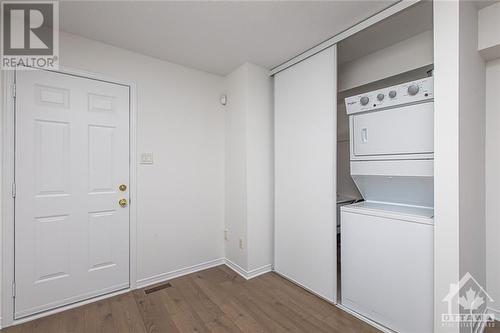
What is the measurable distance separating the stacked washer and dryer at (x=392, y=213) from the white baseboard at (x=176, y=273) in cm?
156

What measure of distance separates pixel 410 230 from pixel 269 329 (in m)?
1.27

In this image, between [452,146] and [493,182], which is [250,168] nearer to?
[452,146]

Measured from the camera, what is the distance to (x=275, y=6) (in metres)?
1.71

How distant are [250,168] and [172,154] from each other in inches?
35.4

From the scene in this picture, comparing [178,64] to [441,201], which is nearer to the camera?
[441,201]

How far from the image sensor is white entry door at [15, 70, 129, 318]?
1.86 m

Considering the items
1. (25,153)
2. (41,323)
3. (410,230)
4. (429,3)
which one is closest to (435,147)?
(410,230)

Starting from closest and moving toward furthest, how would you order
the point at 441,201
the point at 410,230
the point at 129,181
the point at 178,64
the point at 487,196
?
the point at 441,201, the point at 410,230, the point at 487,196, the point at 129,181, the point at 178,64

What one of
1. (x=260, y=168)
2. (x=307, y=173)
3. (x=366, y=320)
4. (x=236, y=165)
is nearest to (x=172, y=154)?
(x=236, y=165)

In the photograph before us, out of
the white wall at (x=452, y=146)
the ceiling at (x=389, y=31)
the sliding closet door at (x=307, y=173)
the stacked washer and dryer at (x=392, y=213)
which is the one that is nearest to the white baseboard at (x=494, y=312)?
the white wall at (x=452, y=146)

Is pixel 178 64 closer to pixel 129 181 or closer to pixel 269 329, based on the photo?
pixel 129 181

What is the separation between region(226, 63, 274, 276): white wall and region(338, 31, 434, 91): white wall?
92cm

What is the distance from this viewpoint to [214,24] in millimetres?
1929

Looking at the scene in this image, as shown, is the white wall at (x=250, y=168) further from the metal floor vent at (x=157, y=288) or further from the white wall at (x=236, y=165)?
the metal floor vent at (x=157, y=288)
